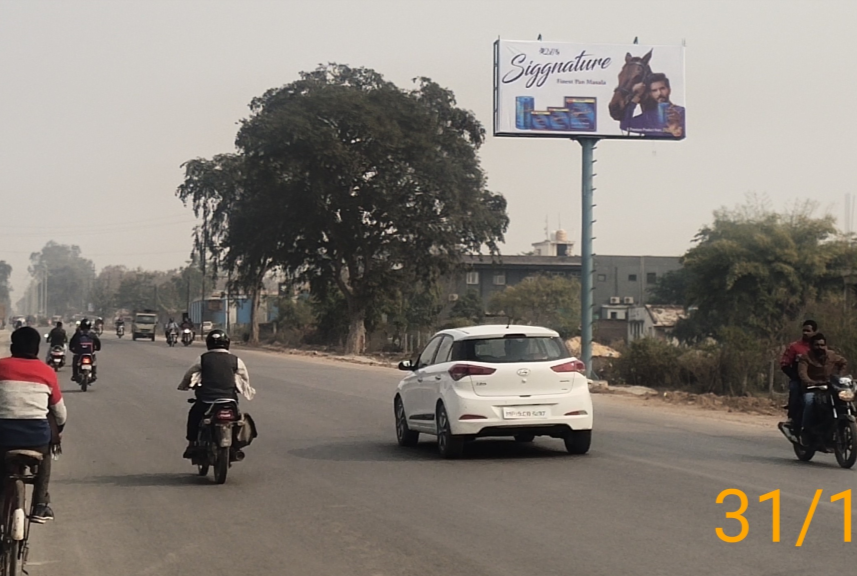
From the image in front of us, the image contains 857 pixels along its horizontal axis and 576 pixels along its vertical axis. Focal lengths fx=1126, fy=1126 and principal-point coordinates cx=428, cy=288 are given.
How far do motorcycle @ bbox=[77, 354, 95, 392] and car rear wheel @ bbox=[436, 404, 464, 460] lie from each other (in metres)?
16.4

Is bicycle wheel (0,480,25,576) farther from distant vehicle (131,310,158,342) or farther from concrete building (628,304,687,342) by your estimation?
distant vehicle (131,310,158,342)

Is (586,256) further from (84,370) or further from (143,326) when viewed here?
(143,326)

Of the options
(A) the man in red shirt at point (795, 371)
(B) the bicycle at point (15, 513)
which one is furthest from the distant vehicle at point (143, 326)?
(B) the bicycle at point (15, 513)

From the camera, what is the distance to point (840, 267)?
45.8 metres

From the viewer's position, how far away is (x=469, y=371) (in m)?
13.9

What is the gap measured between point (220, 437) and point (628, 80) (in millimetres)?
27348

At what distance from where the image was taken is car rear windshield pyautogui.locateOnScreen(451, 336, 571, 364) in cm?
1416

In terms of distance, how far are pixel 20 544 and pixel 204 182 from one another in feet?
235

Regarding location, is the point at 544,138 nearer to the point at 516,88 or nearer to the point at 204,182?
the point at 516,88

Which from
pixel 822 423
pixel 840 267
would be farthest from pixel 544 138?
pixel 822 423

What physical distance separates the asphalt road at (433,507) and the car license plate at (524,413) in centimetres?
56

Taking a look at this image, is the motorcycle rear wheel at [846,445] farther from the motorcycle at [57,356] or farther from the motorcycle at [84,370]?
the motorcycle at [57,356]

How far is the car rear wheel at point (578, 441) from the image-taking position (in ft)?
46.9
